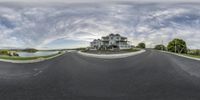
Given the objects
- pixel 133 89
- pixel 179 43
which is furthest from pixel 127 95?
pixel 179 43

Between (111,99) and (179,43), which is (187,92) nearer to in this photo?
(111,99)

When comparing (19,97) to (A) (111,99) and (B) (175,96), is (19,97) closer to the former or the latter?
(A) (111,99)

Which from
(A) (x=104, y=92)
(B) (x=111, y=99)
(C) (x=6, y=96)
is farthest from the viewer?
(A) (x=104, y=92)

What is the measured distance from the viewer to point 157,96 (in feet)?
34.6

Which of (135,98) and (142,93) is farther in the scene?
(142,93)

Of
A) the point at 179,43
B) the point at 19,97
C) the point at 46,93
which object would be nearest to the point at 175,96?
the point at 46,93

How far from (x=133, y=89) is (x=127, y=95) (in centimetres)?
147

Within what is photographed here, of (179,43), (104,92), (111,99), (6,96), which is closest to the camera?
(111,99)

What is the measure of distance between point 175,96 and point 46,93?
467cm

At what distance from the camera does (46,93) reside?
11.4 m

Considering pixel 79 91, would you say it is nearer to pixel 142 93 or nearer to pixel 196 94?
pixel 142 93

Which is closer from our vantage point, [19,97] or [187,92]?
[19,97]

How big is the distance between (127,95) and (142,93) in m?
0.71

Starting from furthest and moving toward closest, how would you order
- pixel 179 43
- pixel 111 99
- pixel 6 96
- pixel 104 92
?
1. pixel 179 43
2. pixel 104 92
3. pixel 6 96
4. pixel 111 99
